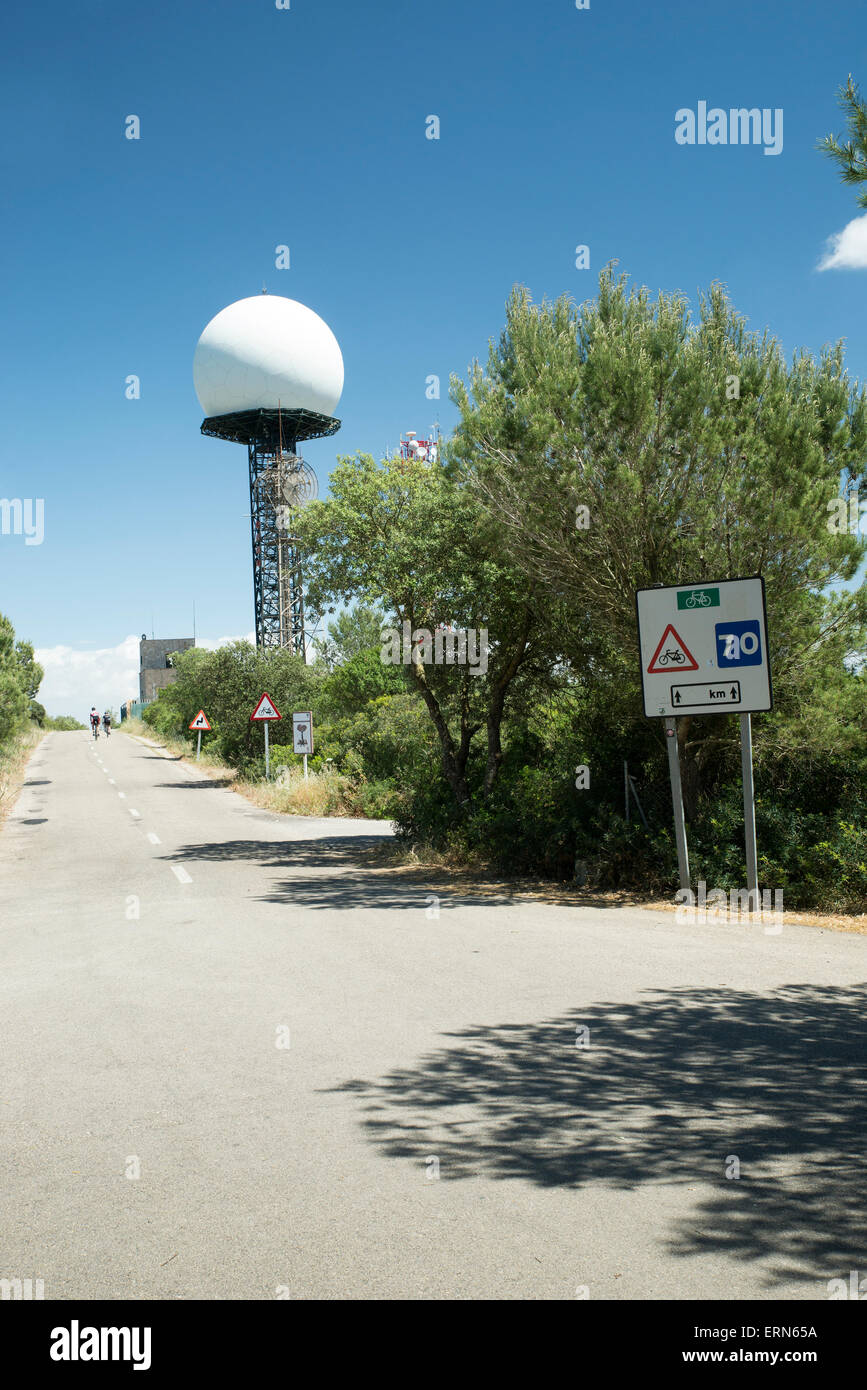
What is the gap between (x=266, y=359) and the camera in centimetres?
4800

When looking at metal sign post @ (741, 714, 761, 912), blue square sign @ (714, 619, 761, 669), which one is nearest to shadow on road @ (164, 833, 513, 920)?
metal sign post @ (741, 714, 761, 912)

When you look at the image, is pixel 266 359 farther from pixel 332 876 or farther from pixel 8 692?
pixel 332 876

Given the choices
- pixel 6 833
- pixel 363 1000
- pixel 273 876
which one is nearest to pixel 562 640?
pixel 273 876

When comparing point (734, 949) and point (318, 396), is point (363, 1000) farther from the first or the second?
point (318, 396)

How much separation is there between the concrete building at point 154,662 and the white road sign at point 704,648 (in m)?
103

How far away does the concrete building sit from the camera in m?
111

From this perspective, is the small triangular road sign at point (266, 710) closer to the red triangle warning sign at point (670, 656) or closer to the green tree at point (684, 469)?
the green tree at point (684, 469)

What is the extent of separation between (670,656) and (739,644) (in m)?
0.76

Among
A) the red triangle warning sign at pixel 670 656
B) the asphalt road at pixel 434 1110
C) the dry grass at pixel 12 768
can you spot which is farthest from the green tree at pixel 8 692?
the red triangle warning sign at pixel 670 656

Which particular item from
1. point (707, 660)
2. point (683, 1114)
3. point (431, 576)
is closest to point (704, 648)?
point (707, 660)

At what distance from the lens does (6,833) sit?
21.3 metres

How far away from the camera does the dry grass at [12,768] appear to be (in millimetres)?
27809

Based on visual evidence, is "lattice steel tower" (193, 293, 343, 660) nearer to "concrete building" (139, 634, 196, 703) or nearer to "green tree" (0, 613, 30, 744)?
"green tree" (0, 613, 30, 744)

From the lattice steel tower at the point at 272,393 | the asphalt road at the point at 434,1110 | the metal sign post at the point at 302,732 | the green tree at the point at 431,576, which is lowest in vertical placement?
the asphalt road at the point at 434,1110
